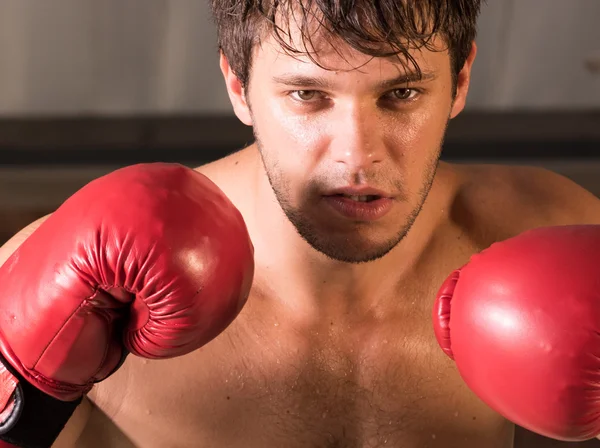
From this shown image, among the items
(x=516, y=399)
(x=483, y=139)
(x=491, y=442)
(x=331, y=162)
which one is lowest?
(x=483, y=139)

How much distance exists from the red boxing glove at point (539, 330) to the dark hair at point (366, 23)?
307mm

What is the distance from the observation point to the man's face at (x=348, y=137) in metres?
1.10

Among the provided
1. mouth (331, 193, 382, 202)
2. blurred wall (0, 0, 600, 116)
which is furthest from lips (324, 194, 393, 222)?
blurred wall (0, 0, 600, 116)

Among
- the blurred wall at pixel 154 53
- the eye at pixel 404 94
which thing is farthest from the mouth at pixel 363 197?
the blurred wall at pixel 154 53

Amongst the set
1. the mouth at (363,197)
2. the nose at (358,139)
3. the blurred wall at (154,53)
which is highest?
the nose at (358,139)

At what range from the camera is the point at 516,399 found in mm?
940

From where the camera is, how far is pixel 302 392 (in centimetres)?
138

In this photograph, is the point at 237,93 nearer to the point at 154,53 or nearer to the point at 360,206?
the point at 360,206

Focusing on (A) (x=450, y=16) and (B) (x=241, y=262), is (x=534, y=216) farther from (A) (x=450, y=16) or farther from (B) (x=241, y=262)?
(B) (x=241, y=262)

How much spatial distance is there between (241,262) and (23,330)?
0.84 ft

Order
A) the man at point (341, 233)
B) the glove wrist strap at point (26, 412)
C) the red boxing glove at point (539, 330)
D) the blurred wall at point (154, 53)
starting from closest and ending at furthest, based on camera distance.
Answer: the red boxing glove at point (539, 330), the glove wrist strap at point (26, 412), the man at point (341, 233), the blurred wall at point (154, 53)

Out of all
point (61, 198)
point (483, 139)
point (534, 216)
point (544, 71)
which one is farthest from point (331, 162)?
point (544, 71)

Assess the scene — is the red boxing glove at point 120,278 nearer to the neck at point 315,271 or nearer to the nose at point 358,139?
the nose at point 358,139

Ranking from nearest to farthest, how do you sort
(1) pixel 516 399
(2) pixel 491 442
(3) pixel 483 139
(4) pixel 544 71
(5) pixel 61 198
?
1. (1) pixel 516 399
2. (2) pixel 491 442
3. (5) pixel 61 198
4. (3) pixel 483 139
5. (4) pixel 544 71
